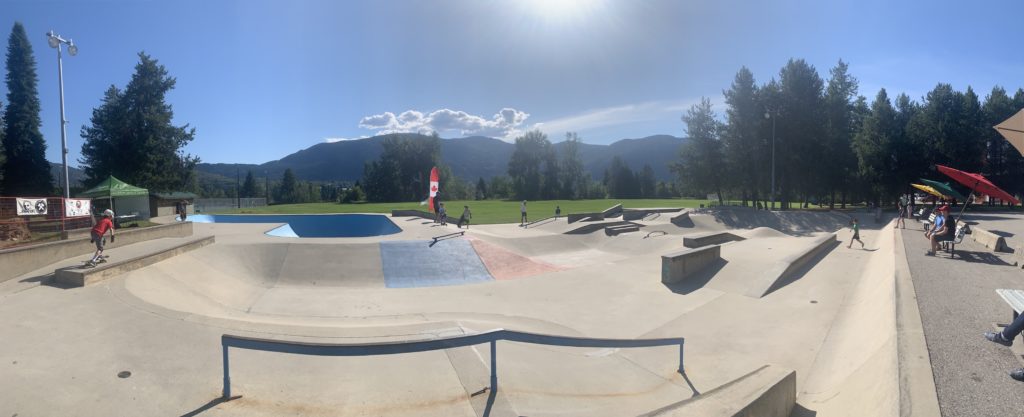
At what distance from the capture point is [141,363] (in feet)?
15.6

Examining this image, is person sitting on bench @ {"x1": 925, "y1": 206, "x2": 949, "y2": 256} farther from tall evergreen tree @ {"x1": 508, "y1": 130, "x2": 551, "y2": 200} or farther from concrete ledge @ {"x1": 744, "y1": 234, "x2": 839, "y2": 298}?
tall evergreen tree @ {"x1": 508, "y1": 130, "x2": 551, "y2": 200}

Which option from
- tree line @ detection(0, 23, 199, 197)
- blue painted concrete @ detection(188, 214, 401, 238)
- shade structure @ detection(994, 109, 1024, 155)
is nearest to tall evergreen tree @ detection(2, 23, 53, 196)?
tree line @ detection(0, 23, 199, 197)

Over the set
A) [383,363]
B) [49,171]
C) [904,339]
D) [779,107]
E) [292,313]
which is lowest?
[292,313]

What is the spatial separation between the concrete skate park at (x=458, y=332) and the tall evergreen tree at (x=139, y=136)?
94.5 feet

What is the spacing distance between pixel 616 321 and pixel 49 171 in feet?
180

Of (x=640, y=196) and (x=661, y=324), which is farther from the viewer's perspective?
(x=640, y=196)

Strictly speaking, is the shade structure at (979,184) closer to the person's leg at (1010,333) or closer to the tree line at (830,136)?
the person's leg at (1010,333)

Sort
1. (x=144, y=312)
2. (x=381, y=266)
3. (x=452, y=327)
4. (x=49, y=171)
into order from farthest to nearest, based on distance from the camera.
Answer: (x=49, y=171) → (x=381, y=266) → (x=452, y=327) → (x=144, y=312)

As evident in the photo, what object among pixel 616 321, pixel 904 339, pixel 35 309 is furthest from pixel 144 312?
pixel 904 339

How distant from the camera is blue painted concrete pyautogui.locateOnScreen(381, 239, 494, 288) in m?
14.8

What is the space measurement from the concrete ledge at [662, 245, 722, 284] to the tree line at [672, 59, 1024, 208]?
24992mm

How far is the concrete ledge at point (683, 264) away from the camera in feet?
37.8

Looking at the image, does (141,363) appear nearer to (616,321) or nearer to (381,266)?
(616,321)

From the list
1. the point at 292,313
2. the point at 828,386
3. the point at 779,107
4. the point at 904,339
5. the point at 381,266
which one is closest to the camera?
the point at 904,339
